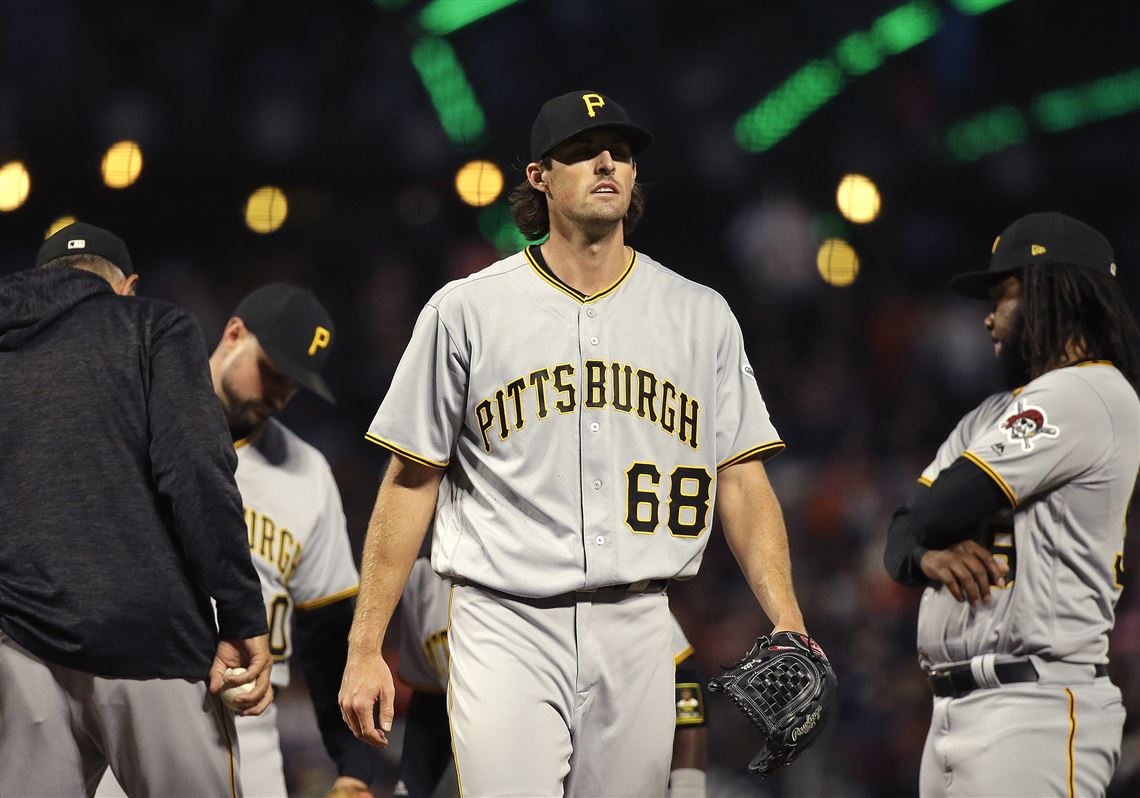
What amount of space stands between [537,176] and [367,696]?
3.82 ft

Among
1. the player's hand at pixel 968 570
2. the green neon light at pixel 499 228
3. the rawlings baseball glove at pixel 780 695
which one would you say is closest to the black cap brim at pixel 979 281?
the player's hand at pixel 968 570

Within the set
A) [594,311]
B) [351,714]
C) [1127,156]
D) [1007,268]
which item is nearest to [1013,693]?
[1007,268]

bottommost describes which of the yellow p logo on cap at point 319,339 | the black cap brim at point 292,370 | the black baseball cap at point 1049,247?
the black cap brim at point 292,370

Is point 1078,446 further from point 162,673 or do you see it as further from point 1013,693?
point 162,673

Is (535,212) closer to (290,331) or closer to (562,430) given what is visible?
(562,430)

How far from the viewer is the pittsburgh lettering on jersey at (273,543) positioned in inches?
134

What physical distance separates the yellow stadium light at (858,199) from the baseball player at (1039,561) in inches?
177

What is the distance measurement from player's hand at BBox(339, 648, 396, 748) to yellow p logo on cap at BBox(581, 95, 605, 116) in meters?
1.18

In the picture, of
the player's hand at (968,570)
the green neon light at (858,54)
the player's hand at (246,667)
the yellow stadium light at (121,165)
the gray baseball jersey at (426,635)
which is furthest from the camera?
the green neon light at (858,54)

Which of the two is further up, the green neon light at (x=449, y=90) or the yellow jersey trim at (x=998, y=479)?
the green neon light at (x=449, y=90)

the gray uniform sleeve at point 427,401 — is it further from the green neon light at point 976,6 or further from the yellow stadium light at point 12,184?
the green neon light at point 976,6

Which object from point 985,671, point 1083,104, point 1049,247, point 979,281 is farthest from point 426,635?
point 1083,104

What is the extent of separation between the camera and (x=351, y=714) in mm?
2256

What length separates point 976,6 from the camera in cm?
762
